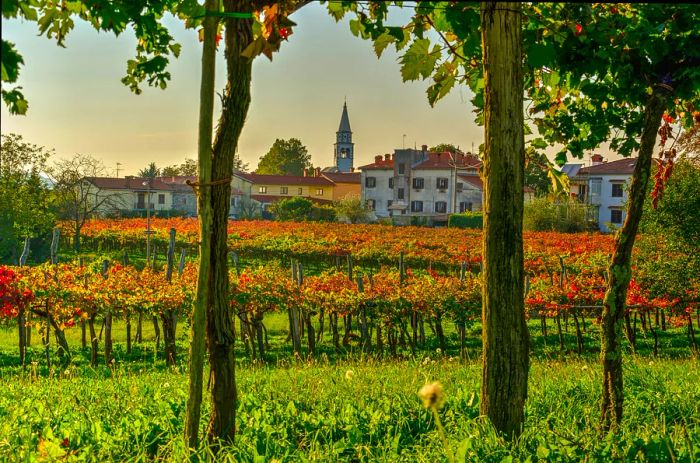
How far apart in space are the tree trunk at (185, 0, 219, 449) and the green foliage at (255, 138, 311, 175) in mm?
97843

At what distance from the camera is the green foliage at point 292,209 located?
57844 millimetres

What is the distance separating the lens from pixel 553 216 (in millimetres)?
49875

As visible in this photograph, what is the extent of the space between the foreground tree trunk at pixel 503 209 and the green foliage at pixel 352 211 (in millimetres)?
58954

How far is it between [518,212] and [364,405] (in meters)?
1.78

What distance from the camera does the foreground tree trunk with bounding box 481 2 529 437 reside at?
4.07 meters

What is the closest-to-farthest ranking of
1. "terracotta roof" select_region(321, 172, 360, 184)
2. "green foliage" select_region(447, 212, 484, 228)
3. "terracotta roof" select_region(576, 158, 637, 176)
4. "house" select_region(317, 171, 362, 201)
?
"green foliage" select_region(447, 212, 484, 228), "terracotta roof" select_region(576, 158, 637, 176), "house" select_region(317, 171, 362, 201), "terracotta roof" select_region(321, 172, 360, 184)

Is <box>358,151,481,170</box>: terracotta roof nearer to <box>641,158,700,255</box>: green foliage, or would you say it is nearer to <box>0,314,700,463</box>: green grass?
<box>641,158,700,255</box>: green foliage

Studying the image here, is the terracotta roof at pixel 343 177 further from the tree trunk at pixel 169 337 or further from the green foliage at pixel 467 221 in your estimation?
the tree trunk at pixel 169 337

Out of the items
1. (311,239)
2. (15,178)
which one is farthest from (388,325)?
(15,178)

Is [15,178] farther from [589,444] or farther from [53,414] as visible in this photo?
[589,444]

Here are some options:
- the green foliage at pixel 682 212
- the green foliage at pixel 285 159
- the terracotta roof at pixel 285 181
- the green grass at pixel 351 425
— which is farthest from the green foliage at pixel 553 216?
the green foliage at pixel 285 159

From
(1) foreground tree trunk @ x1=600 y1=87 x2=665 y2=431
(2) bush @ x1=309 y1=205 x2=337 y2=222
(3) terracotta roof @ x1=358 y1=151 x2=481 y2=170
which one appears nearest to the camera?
(1) foreground tree trunk @ x1=600 y1=87 x2=665 y2=431

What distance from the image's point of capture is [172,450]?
387cm

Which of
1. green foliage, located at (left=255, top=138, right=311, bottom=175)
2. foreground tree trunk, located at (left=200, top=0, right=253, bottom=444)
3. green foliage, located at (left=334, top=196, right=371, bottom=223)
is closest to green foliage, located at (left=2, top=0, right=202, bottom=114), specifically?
foreground tree trunk, located at (left=200, top=0, right=253, bottom=444)
